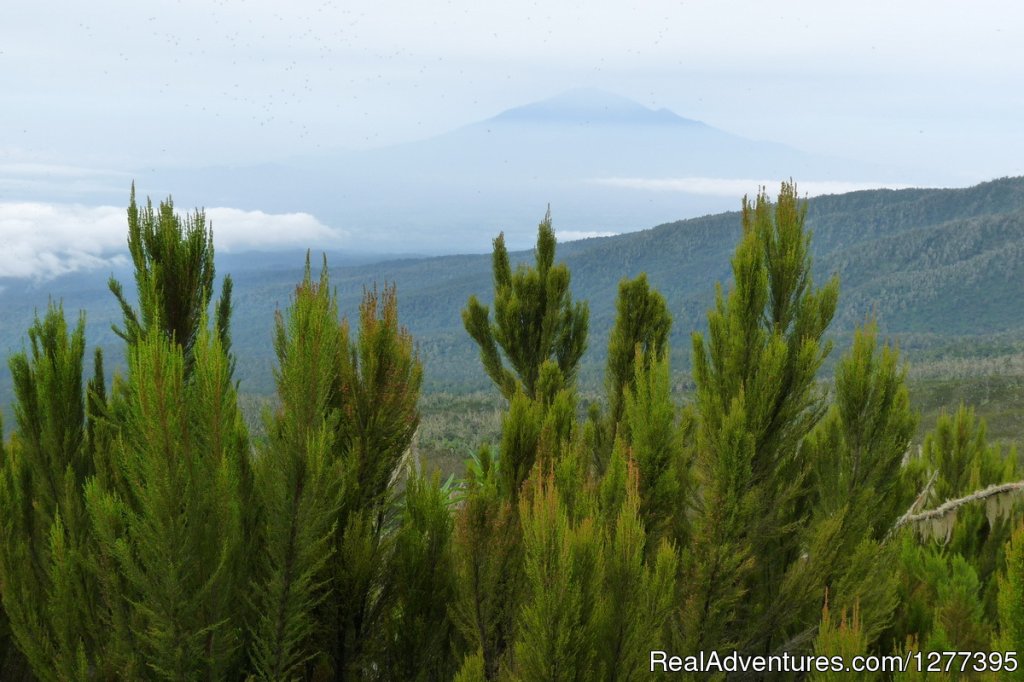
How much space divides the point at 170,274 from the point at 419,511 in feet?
5.47

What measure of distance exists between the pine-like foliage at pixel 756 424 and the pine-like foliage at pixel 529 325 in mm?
3560

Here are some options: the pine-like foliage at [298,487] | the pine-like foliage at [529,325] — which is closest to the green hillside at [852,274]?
the pine-like foliage at [529,325]

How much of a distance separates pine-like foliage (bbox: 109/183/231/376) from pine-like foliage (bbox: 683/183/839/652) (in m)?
2.32

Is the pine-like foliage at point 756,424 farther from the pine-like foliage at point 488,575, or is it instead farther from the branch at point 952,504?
the pine-like foliage at point 488,575

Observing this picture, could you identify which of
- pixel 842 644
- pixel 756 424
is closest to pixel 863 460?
pixel 756 424

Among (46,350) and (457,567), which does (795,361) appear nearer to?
(457,567)

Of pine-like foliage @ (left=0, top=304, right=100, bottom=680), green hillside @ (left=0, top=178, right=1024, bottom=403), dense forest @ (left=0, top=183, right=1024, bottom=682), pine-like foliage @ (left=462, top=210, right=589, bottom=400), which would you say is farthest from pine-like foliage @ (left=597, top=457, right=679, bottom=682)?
green hillside @ (left=0, top=178, right=1024, bottom=403)

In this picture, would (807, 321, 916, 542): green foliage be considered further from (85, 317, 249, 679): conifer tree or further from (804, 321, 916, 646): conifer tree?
(85, 317, 249, 679): conifer tree

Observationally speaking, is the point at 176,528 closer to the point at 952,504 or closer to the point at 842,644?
the point at 842,644

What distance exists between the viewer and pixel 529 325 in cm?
789

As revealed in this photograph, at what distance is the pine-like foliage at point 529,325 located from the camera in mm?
7816

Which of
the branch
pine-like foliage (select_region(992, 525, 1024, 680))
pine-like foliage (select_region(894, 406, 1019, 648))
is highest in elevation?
pine-like foliage (select_region(992, 525, 1024, 680))

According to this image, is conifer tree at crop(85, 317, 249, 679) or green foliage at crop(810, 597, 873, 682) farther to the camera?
conifer tree at crop(85, 317, 249, 679)

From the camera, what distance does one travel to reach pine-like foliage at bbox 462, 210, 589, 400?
7816 millimetres
